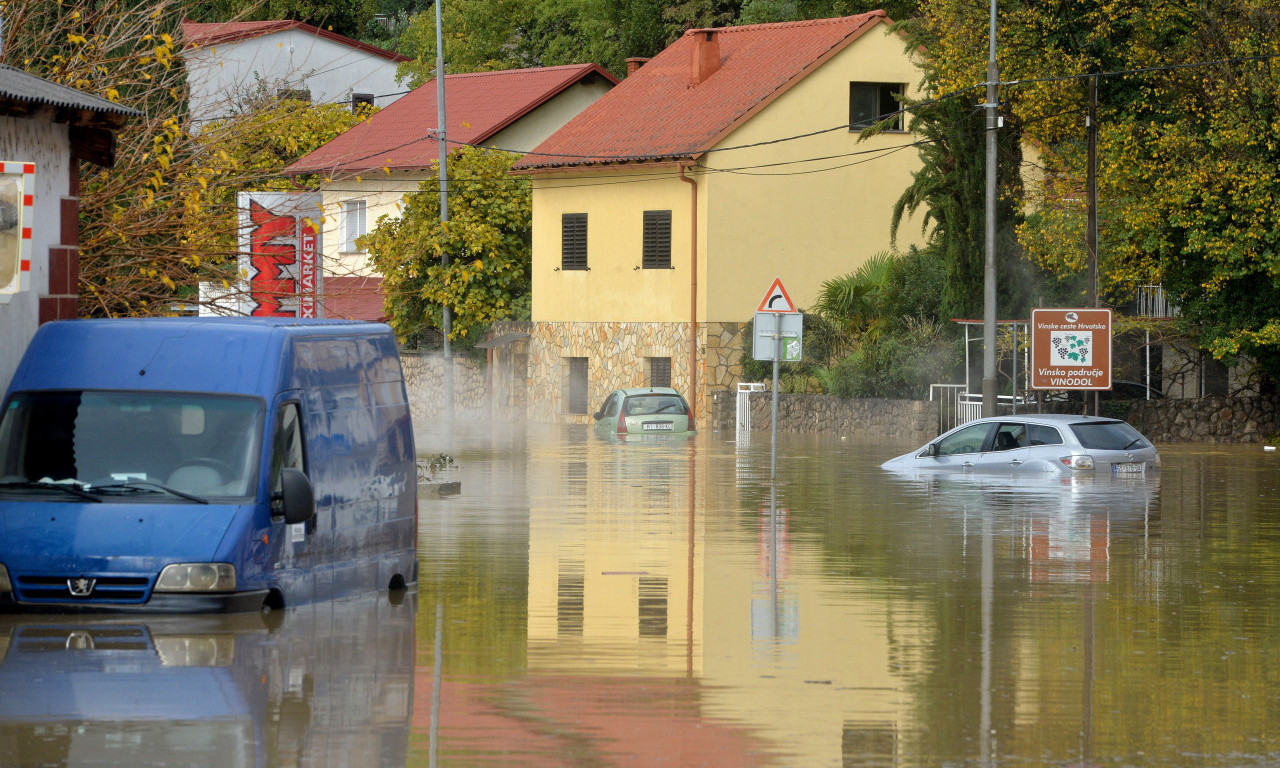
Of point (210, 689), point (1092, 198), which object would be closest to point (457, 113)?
point (1092, 198)

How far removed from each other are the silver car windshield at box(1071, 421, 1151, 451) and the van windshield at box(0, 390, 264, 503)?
59.2 ft

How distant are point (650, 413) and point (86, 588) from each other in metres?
29.5

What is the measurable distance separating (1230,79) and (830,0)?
80.7ft

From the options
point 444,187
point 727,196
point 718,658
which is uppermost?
point 444,187

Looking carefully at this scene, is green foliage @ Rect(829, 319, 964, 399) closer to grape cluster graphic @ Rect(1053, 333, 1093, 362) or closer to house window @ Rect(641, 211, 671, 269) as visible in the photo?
house window @ Rect(641, 211, 671, 269)

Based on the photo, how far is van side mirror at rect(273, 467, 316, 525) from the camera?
40.4 ft

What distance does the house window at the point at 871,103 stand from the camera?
164ft

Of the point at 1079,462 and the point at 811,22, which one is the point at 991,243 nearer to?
the point at 1079,462

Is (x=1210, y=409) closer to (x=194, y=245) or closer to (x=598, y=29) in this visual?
(x=194, y=245)

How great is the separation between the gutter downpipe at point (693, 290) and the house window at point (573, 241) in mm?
4825

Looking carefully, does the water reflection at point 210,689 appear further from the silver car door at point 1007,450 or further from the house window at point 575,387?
the house window at point 575,387

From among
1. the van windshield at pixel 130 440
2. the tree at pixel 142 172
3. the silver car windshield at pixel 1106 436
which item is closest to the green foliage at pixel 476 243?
the silver car windshield at pixel 1106 436

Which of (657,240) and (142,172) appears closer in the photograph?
(142,172)

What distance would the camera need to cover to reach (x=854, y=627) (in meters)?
13.2
